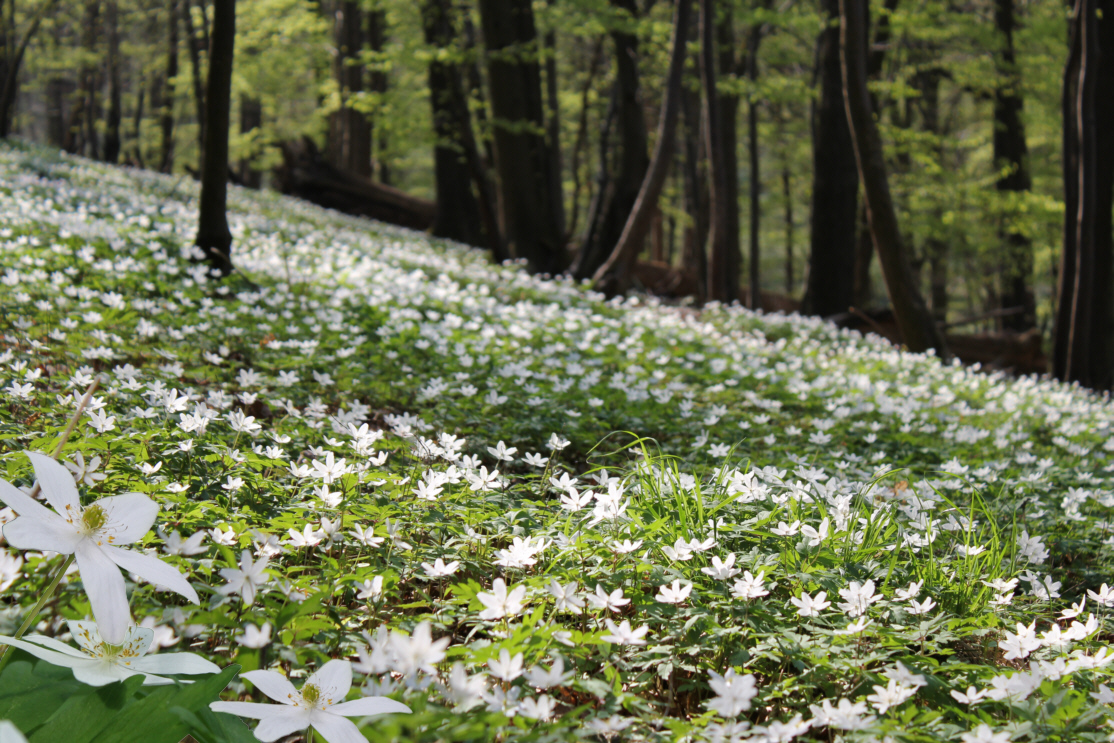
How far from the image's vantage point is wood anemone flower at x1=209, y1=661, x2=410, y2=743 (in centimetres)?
112

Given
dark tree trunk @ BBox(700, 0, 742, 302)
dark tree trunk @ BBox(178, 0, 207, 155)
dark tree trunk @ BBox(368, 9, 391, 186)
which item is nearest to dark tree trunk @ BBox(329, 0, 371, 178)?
dark tree trunk @ BBox(368, 9, 391, 186)

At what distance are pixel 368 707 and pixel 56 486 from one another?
669mm

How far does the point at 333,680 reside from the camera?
121 cm

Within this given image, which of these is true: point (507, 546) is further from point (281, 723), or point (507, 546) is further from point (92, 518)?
point (92, 518)

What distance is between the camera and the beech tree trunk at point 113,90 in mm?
19094

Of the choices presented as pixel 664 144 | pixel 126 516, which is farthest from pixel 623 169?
pixel 126 516

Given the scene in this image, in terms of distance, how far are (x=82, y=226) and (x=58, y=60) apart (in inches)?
821

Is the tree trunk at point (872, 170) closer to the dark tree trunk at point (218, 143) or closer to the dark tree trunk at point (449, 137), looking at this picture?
the dark tree trunk at point (449, 137)

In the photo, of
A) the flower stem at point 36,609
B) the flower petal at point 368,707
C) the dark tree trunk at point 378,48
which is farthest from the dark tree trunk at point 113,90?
the flower petal at point 368,707

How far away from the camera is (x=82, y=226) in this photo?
18.8ft

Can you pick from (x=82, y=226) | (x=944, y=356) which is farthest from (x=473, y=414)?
(x=944, y=356)

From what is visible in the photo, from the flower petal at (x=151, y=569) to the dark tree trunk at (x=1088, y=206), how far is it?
34.6ft

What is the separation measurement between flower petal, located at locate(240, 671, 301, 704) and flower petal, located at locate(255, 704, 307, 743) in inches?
0.7

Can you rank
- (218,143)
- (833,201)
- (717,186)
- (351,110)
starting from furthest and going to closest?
1. (351,110)
2. (833,201)
3. (717,186)
4. (218,143)
